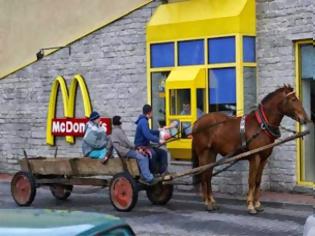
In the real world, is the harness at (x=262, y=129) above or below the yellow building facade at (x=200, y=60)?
below

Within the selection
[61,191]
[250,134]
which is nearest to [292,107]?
[250,134]

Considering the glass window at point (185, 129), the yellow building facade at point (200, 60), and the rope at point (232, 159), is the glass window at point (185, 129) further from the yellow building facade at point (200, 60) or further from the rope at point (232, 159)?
the rope at point (232, 159)

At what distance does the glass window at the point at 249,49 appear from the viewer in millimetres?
14273

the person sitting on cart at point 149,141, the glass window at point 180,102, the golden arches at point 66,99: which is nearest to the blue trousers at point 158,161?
the person sitting on cart at point 149,141

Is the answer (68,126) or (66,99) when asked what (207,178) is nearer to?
(68,126)

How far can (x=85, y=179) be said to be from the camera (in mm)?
12953

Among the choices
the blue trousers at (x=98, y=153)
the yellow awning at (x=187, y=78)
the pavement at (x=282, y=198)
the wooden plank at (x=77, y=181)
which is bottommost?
the pavement at (x=282, y=198)

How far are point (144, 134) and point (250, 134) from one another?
185 cm

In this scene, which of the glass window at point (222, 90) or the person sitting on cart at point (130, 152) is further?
the glass window at point (222, 90)

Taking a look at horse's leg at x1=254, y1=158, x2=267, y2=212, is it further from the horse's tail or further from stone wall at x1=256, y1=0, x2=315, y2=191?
stone wall at x1=256, y1=0, x2=315, y2=191

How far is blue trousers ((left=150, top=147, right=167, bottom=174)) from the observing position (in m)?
12.5

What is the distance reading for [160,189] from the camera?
1302cm

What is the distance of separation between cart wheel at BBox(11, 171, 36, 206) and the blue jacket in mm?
2241

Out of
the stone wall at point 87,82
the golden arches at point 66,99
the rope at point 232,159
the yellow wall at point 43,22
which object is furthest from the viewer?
the yellow wall at point 43,22
